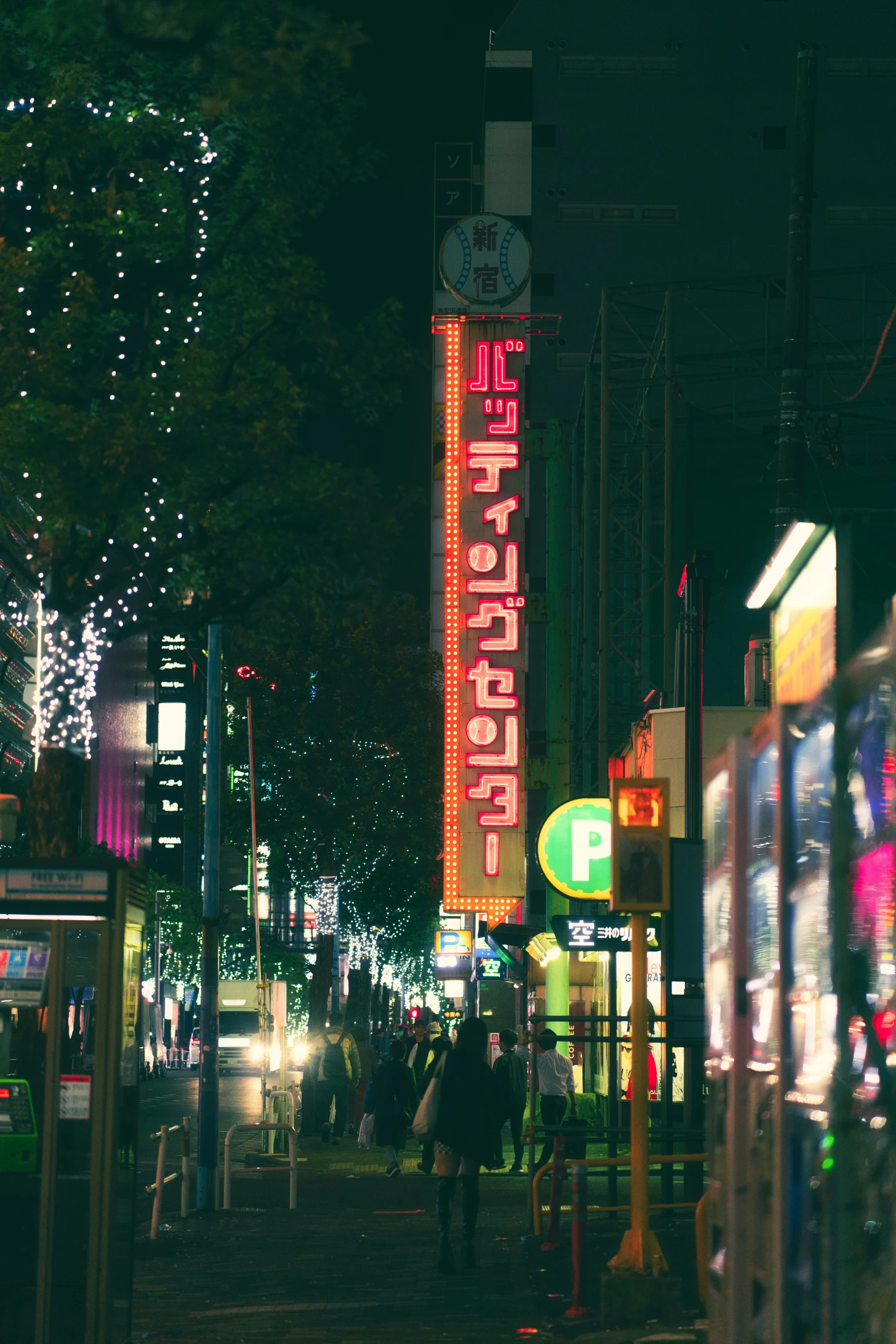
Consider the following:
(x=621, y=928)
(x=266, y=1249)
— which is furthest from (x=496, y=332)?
(x=266, y=1249)

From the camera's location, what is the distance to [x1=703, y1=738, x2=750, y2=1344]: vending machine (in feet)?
21.2

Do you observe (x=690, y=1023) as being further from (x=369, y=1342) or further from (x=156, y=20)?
(x=156, y=20)

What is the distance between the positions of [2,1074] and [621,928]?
25.2 feet

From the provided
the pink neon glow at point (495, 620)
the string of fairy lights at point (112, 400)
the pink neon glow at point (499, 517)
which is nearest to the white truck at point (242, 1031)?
the pink neon glow at point (495, 620)

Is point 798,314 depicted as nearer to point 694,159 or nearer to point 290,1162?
point 290,1162

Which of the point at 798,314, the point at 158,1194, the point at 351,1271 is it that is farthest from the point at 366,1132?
the point at 798,314

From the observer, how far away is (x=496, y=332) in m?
33.6

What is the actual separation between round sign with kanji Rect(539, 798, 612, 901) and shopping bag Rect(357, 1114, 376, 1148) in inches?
354

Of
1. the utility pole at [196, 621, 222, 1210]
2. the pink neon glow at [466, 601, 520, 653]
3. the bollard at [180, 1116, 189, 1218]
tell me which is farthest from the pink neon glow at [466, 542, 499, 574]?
the bollard at [180, 1116, 189, 1218]

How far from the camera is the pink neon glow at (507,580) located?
106 feet

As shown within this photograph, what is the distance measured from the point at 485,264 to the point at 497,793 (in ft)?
38.7

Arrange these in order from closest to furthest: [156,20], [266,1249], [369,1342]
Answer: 1. [156,20]
2. [369,1342]
3. [266,1249]

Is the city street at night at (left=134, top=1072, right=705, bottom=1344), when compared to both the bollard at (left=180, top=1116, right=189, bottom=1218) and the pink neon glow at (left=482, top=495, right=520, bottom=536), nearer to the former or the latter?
the bollard at (left=180, top=1116, right=189, bottom=1218)

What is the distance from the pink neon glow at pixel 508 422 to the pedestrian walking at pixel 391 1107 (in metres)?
12.7
